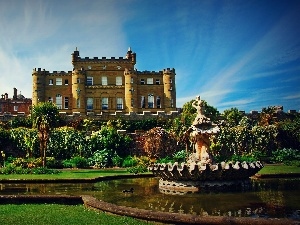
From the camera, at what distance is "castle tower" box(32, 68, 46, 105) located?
59.3 meters

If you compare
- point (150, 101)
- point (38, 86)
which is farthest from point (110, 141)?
point (38, 86)

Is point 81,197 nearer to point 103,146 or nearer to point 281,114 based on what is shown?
point 103,146

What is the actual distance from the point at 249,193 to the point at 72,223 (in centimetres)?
688

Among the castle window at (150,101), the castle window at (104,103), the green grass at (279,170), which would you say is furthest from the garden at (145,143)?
the castle window at (150,101)

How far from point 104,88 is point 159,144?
24.4m

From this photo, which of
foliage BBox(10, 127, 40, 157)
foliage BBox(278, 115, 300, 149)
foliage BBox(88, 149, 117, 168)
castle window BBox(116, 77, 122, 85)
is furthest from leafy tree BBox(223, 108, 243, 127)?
foliage BBox(10, 127, 40, 157)

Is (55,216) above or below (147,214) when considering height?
below

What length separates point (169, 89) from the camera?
60.9 meters

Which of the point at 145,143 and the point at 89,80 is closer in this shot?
the point at 145,143

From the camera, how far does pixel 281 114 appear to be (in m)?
52.1

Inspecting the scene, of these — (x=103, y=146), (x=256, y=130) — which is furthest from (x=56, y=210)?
(x=256, y=130)

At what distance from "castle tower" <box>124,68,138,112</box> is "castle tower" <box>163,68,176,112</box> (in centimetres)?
488

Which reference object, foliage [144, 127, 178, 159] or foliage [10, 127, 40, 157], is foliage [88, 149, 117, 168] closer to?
foliage [144, 127, 178, 159]

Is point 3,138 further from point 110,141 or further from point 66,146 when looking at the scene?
point 110,141
